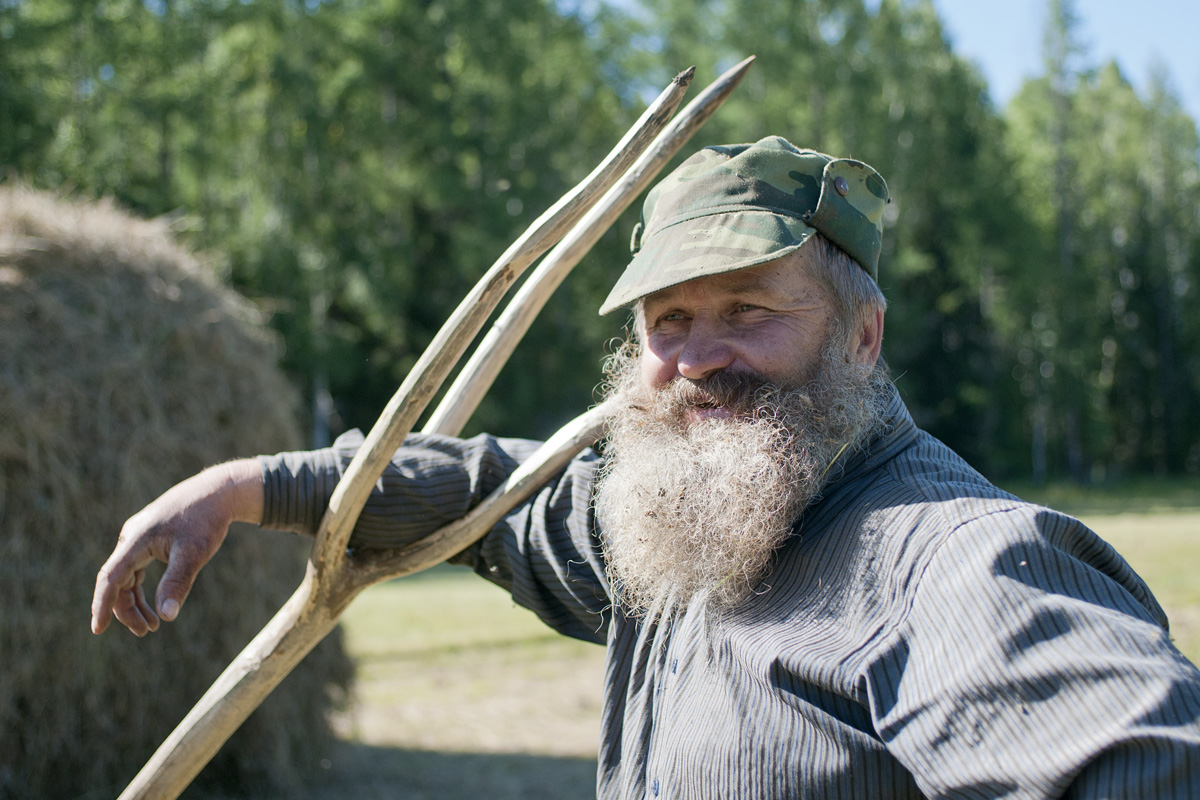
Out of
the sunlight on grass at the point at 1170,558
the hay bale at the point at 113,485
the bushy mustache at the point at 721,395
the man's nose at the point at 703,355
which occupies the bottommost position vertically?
the sunlight on grass at the point at 1170,558

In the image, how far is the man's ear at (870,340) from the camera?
1.83 meters

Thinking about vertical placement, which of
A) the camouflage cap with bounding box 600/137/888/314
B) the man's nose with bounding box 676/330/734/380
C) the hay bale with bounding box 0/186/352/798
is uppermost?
the camouflage cap with bounding box 600/137/888/314

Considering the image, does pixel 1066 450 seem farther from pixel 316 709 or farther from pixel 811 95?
pixel 316 709

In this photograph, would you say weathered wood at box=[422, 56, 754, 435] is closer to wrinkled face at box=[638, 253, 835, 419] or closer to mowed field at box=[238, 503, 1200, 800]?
wrinkled face at box=[638, 253, 835, 419]

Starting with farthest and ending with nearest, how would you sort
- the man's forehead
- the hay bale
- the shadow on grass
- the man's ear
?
the shadow on grass, the hay bale, the man's ear, the man's forehead

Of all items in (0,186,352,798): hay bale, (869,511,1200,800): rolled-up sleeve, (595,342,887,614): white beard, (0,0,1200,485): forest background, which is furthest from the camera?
(0,0,1200,485): forest background

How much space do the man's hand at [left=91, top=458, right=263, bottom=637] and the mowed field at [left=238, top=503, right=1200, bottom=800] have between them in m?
1.72

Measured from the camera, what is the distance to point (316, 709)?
457 centimetres

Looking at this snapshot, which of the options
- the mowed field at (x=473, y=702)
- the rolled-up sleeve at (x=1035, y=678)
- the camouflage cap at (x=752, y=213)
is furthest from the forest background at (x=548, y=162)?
the rolled-up sleeve at (x=1035, y=678)

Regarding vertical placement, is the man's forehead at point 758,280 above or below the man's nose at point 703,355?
above

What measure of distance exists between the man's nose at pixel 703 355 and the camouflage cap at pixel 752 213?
13 centimetres

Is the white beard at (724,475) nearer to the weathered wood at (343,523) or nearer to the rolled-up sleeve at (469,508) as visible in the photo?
the rolled-up sleeve at (469,508)

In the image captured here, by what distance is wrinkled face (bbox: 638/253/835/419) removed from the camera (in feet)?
5.68

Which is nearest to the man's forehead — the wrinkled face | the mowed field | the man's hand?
the wrinkled face
